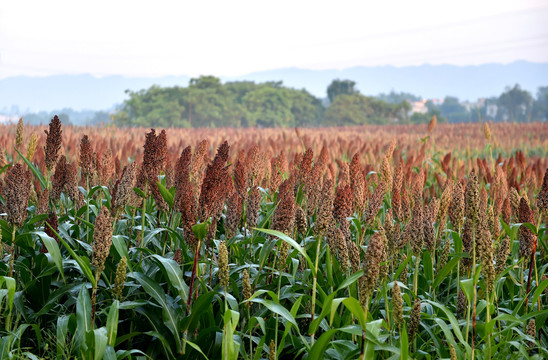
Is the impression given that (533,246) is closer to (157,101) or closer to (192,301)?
(192,301)

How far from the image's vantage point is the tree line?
50.8 meters

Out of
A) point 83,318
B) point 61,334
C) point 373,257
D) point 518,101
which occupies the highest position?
point 518,101

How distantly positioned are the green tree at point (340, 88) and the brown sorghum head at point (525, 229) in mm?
71186

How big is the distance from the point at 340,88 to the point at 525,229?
73041mm

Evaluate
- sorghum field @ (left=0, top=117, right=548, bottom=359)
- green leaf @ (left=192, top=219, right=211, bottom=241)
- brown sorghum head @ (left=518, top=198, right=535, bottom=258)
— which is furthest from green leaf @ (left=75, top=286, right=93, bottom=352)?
brown sorghum head @ (left=518, top=198, right=535, bottom=258)

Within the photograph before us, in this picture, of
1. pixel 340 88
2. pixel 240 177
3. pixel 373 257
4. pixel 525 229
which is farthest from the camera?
pixel 340 88

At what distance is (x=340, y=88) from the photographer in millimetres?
74250

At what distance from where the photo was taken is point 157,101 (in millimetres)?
51281

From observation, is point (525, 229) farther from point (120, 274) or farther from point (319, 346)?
point (120, 274)

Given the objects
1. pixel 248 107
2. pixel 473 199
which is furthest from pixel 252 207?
pixel 248 107

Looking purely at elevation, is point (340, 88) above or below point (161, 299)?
above

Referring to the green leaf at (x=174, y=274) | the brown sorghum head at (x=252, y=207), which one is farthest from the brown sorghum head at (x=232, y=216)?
the green leaf at (x=174, y=274)

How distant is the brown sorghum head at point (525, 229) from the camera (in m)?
2.68

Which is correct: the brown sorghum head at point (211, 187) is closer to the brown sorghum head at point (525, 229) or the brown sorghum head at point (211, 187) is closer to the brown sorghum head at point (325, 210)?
the brown sorghum head at point (325, 210)
